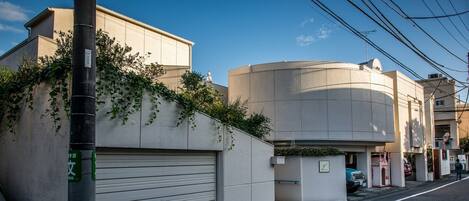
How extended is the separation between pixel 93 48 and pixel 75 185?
156 centimetres

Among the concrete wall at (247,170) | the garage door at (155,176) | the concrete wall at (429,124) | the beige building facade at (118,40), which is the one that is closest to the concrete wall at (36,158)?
the garage door at (155,176)

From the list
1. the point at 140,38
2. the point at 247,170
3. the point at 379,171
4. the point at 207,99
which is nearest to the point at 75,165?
the point at 247,170

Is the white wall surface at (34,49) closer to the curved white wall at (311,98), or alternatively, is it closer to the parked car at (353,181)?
the curved white wall at (311,98)

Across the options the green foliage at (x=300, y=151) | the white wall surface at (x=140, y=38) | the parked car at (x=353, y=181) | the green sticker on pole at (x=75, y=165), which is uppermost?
the white wall surface at (x=140, y=38)

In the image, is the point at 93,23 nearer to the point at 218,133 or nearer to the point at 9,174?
the point at 9,174

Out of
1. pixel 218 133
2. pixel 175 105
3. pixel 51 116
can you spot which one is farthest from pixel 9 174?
pixel 218 133

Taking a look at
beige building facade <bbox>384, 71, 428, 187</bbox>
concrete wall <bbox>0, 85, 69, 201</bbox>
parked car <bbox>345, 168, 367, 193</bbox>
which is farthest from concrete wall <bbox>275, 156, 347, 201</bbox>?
beige building facade <bbox>384, 71, 428, 187</bbox>

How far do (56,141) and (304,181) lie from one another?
11324 millimetres

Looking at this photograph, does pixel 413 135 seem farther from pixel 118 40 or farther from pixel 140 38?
pixel 118 40

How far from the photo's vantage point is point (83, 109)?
4.74 metres

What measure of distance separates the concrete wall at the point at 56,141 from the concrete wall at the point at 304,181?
5.87 m

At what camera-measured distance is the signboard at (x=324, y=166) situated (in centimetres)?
1767

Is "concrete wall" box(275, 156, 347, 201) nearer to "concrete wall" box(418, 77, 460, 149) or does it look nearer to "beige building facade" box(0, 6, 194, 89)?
"beige building facade" box(0, 6, 194, 89)

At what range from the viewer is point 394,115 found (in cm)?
2883
